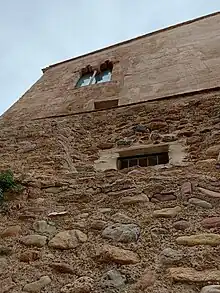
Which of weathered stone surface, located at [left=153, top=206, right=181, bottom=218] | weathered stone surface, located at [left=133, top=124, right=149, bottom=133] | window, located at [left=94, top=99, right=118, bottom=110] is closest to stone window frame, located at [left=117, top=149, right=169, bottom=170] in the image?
weathered stone surface, located at [left=133, top=124, right=149, bottom=133]

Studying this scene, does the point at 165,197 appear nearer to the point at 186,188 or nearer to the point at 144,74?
the point at 186,188

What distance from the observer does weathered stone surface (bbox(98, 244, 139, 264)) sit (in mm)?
2055

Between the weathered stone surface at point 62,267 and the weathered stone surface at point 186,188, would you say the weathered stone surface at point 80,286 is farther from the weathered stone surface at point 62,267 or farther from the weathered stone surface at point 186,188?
the weathered stone surface at point 186,188

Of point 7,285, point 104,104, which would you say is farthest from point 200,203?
point 104,104

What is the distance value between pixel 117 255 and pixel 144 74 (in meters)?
5.73

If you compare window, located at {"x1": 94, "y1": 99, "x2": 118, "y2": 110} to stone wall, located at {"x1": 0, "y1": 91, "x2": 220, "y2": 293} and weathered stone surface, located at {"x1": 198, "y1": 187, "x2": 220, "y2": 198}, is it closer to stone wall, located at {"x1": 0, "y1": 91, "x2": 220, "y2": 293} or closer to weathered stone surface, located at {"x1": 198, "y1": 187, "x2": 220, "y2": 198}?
stone wall, located at {"x1": 0, "y1": 91, "x2": 220, "y2": 293}

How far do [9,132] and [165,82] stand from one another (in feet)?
10.3

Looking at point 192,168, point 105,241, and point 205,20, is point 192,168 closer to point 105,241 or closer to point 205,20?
point 105,241

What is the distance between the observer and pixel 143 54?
8938 mm

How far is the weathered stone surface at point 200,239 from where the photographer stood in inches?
81.4

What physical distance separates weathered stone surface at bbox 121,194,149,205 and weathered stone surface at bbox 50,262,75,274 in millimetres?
674

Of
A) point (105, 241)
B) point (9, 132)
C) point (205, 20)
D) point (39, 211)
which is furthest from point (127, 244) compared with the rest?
point (205, 20)

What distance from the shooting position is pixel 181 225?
2.24m

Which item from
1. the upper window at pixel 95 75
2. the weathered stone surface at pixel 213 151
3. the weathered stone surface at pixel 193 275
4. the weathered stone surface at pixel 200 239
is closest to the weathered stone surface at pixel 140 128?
the weathered stone surface at pixel 213 151
